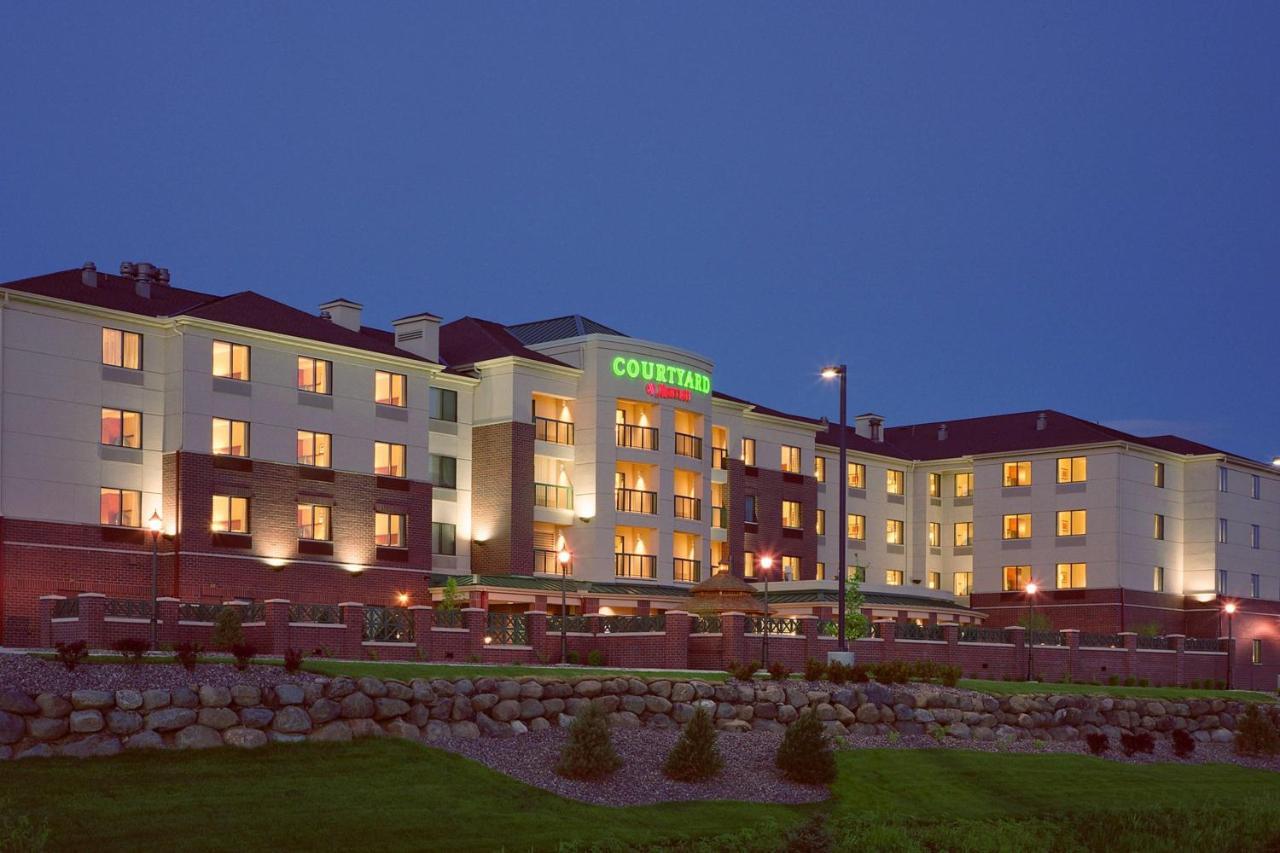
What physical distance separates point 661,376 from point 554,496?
6.77m

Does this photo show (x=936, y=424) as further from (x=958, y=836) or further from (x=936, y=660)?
(x=958, y=836)

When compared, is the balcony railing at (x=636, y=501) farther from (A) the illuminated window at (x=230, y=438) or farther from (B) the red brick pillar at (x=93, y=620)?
(B) the red brick pillar at (x=93, y=620)

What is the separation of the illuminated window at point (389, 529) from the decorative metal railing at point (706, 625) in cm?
1528

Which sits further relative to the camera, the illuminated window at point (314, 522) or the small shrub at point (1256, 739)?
the illuminated window at point (314, 522)

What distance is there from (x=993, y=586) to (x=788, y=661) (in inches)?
1533

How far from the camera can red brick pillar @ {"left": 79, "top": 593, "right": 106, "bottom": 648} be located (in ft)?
120

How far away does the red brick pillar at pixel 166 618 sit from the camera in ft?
124

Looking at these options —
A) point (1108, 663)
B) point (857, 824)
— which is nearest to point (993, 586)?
point (1108, 663)

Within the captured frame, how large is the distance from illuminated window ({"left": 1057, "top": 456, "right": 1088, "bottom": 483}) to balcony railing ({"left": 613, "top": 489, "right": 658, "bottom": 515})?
24.8 metres

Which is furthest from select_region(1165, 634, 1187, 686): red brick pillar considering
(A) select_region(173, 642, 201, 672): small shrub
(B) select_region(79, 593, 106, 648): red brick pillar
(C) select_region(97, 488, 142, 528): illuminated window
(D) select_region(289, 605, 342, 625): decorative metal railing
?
(A) select_region(173, 642, 201, 672): small shrub

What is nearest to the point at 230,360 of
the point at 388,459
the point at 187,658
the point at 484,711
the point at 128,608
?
the point at 388,459

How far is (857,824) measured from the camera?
94.3ft

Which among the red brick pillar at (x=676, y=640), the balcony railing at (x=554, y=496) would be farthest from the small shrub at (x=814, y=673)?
the balcony railing at (x=554, y=496)

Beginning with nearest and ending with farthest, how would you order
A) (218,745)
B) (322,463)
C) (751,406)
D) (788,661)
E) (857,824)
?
(218,745), (857,824), (788,661), (322,463), (751,406)
